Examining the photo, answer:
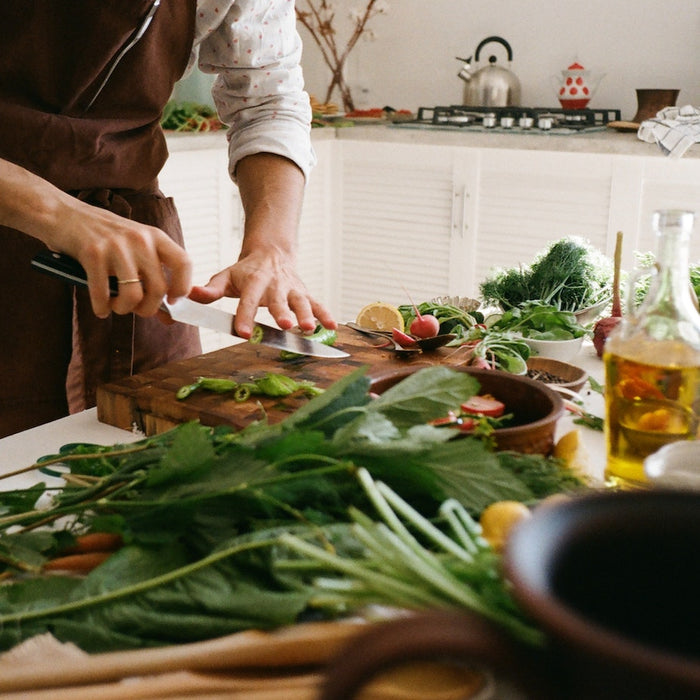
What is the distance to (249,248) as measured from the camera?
143 cm

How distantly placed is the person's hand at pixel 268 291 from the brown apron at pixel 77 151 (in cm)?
26

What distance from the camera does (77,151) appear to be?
1.43m

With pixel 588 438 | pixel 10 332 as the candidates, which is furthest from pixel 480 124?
pixel 588 438

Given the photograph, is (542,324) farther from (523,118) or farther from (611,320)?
(523,118)

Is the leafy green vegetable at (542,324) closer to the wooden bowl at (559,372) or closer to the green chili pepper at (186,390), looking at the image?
the wooden bowl at (559,372)

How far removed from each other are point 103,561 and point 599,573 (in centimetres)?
Answer: 40

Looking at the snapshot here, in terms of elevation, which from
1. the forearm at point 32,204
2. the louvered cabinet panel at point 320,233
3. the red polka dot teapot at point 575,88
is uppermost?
the red polka dot teapot at point 575,88

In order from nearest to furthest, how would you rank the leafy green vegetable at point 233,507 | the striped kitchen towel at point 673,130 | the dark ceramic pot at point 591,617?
the dark ceramic pot at point 591,617 → the leafy green vegetable at point 233,507 → the striped kitchen towel at point 673,130

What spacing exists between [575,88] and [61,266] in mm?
3059

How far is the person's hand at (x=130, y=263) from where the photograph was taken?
1.01 meters

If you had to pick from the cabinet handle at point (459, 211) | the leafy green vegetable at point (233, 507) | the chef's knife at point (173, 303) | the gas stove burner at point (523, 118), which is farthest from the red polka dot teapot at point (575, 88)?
the leafy green vegetable at point (233, 507)

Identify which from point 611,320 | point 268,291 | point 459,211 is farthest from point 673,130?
point 268,291

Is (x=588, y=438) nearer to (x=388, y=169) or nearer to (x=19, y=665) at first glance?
(x=19, y=665)

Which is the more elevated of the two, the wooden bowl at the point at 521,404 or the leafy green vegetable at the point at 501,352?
the wooden bowl at the point at 521,404
